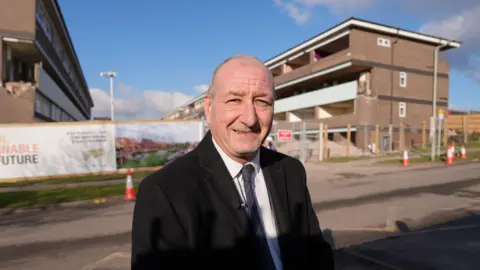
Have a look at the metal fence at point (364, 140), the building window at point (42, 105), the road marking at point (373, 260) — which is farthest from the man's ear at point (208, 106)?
the building window at point (42, 105)

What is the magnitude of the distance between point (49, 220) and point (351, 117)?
2734 centimetres

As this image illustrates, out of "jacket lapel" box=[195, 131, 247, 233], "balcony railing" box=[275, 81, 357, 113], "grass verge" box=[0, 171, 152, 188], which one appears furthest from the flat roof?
"jacket lapel" box=[195, 131, 247, 233]

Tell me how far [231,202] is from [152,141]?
14873 mm

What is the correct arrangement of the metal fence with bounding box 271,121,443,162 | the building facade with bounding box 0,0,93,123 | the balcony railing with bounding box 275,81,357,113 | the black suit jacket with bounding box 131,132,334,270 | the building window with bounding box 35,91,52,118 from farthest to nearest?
the balcony railing with bounding box 275,81,357,113, the metal fence with bounding box 271,121,443,162, the building window with bounding box 35,91,52,118, the building facade with bounding box 0,0,93,123, the black suit jacket with bounding box 131,132,334,270

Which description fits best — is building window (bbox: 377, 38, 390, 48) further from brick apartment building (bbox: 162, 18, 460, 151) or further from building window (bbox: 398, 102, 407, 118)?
building window (bbox: 398, 102, 407, 118)

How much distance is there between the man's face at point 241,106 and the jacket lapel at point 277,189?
240 millimetres

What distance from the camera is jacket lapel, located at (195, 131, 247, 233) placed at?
1.46 meters

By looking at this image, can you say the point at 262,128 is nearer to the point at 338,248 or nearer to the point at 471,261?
the point at 338,248

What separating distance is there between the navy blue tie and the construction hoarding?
1458 cm

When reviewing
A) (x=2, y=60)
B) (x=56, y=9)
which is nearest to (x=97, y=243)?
(x=2, y=60)

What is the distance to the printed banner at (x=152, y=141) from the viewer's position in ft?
50.0

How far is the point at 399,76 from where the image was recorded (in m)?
30.2

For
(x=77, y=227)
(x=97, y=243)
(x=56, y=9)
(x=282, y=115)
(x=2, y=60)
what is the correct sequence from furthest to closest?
1. (x=282, y=115)
2. (x=56, y=9)
3. (x=2, y=60)
4. (x=77, y=227)
5. (x=97, y=243)

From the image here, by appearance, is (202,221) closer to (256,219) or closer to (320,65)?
(256,219)
